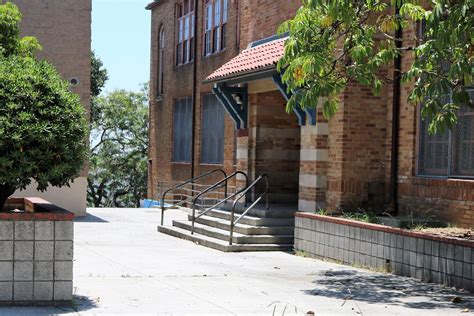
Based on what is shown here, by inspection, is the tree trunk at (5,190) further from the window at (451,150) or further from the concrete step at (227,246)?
the window at (451,150)

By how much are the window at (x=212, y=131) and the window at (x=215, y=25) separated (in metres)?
1.63

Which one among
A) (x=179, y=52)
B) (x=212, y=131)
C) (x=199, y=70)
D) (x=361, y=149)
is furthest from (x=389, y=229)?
(x=179, y=52)

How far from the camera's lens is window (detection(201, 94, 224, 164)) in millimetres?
26066

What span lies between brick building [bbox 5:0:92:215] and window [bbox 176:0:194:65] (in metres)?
6.35

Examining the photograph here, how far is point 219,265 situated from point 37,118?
17.6 ft

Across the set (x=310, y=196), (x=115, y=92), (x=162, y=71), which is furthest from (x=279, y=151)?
(x=115, y=92)

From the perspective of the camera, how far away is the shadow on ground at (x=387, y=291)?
10133mm

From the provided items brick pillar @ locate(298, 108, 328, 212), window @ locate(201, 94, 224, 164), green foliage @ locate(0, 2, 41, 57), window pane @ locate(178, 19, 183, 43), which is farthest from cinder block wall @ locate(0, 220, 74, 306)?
window pane @ locate(178, 19, 183, 43)

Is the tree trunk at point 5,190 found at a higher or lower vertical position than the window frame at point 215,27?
lower

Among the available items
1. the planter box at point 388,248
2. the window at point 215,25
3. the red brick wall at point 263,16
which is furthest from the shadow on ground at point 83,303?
the window at point 215,25

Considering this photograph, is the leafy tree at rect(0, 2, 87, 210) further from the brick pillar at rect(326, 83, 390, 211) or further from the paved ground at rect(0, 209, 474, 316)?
the brick pillar at rect(326, 83, 390, 211)

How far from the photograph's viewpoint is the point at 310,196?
1617 cm

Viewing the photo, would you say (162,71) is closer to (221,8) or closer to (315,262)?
(221,8)

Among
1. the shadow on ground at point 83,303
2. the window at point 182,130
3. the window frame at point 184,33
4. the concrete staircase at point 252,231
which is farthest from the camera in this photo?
the window frame at point 184,33
